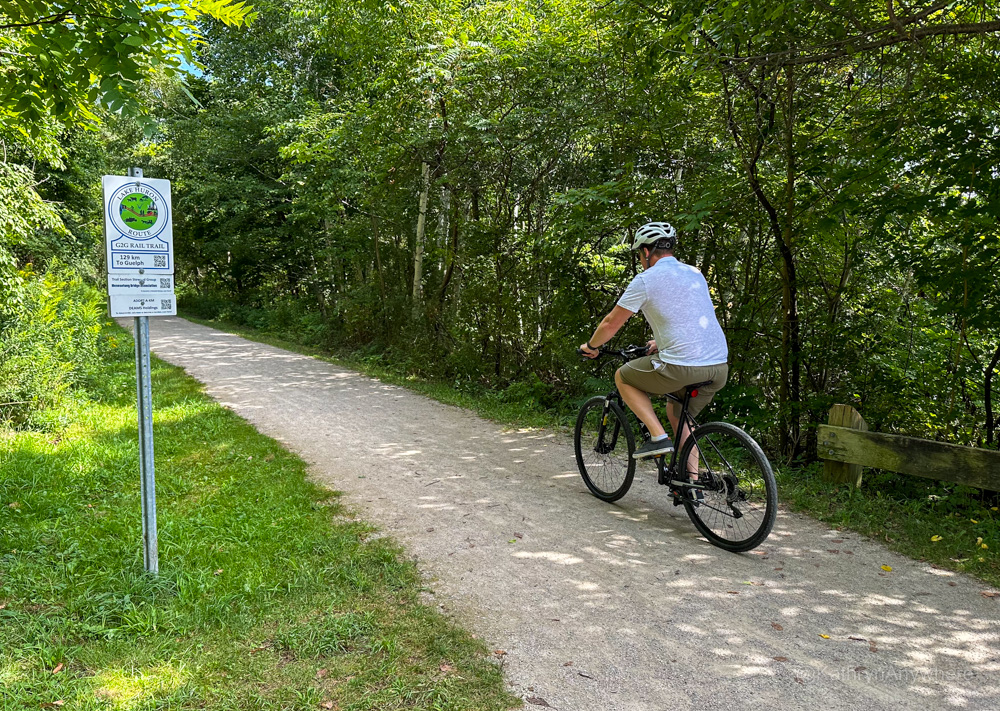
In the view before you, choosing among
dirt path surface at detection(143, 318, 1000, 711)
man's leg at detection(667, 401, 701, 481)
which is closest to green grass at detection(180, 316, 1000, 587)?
dirt path surface at detection(143, 318, 1000, 711)

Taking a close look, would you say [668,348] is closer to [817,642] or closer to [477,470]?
[817,642]

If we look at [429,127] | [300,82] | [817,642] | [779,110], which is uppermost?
[300,82]

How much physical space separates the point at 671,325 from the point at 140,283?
3.28 meters

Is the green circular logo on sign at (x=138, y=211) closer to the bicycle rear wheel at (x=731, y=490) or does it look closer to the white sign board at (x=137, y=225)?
the white sign board at (x=137, y=225)

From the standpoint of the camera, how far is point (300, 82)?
786 inches

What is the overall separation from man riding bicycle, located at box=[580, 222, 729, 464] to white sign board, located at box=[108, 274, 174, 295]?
2830mm

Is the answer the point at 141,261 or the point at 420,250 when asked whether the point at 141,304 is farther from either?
the point at 420,250

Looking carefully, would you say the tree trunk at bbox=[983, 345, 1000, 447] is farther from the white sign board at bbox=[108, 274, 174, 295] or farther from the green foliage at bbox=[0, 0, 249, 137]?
the green foliage at bbox=[0, 0, 249, 137]

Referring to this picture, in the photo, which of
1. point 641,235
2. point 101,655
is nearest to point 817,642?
point 641,235

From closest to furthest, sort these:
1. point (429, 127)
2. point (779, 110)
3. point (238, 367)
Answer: point (779, 110) < point (429, 127) < point (238, 367)

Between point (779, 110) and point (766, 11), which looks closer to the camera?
point (766, 11)

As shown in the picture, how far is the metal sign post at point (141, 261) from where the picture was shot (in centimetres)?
353

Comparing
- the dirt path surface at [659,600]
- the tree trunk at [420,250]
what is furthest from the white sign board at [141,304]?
the tree trunk at [420,250]

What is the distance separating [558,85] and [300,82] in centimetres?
1319
